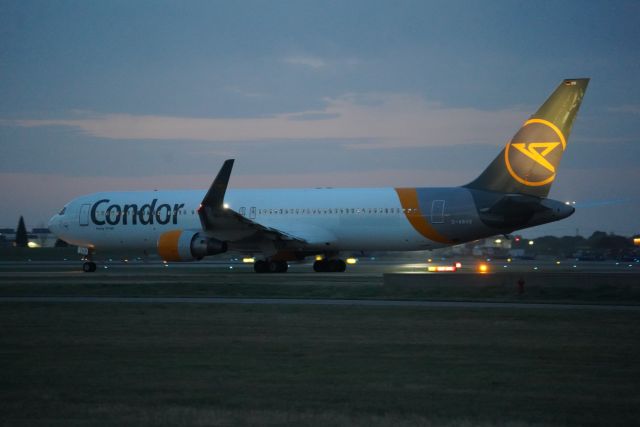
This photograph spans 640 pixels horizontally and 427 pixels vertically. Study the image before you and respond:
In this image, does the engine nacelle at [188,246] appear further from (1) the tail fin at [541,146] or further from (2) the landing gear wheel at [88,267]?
(1) the tail fin at [541,146]

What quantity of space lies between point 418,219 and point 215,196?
9248 millimetres

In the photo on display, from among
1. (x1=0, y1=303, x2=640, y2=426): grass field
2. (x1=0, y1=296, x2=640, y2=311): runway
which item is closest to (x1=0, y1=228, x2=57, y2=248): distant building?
(x1=0, y1=296, x2=640, y2=311): runway

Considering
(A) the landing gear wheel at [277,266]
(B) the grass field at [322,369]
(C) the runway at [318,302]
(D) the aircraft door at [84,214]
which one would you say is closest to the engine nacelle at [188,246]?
(A) the landing gear wheel at [277,266]

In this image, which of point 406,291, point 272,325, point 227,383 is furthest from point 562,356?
point 406,291

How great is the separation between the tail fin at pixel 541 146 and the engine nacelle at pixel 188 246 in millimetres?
13083

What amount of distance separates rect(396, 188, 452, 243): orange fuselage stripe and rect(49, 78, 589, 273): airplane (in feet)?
0.17

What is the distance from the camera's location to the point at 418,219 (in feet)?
135

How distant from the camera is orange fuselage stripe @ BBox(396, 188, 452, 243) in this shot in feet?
134

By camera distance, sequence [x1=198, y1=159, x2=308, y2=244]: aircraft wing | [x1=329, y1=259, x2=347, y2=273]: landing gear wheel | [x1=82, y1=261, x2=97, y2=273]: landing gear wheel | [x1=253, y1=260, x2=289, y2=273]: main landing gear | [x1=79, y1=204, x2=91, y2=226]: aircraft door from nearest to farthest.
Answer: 1. [x1=198, y1=159, x2=308, y2=244]: aircraft wing
2. [x1=253, y1=260, x2=289, y2=273]: main landing gear
3. [x1=329, y1=259, x2=347, y2=273]: landing gear wheel
4. [x1=82, y1=261, x2=97, y2=273]: landing gear wheel
5. [x1=79, y1=204, x2=91, y2=226]: aircraft door

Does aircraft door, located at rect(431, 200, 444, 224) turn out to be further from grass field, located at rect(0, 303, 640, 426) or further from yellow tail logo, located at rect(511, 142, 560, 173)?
grass field, located at rect(0, 303, 640, 426)

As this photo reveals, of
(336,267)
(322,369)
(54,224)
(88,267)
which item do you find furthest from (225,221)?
(322,369)

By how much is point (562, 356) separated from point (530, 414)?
4.69 m

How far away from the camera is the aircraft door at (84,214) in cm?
4862

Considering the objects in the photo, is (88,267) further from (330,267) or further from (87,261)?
(330,267)
